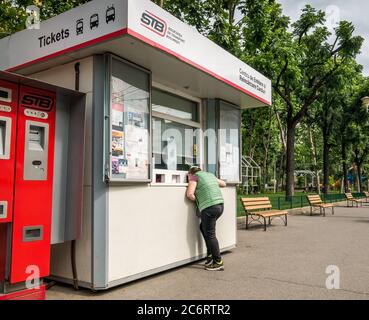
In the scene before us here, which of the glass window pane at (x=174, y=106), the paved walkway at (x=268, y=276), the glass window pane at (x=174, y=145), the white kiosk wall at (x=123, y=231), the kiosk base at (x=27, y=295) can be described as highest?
the glass window pane at (x=174, y=106)

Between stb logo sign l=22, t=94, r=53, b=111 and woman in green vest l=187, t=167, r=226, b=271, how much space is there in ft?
8.24

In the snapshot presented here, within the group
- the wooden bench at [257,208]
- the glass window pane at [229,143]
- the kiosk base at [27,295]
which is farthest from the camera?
the wooden bench at [257,208]

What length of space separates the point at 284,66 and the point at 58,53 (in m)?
11.7

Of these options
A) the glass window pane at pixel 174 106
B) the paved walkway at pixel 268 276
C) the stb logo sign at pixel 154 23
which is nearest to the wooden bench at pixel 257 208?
the paved walkway at pixel 268 276

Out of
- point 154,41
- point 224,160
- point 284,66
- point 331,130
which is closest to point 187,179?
point 224,160

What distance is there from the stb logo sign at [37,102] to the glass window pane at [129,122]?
0.79m

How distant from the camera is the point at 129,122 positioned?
5.09 meters

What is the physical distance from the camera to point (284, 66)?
584 inches

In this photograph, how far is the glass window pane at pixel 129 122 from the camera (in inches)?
191

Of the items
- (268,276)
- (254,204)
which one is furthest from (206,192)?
(254,204)

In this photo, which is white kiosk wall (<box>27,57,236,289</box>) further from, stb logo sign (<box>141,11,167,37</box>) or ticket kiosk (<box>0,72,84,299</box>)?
stb logo sign (<box>141,11,167,37</box>)

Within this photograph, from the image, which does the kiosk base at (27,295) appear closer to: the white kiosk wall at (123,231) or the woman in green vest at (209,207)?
the white kiosk wall at (123,231)

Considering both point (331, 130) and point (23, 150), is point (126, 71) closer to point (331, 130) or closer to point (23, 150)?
point (23, 150)

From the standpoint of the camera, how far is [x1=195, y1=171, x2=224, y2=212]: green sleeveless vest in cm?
581
